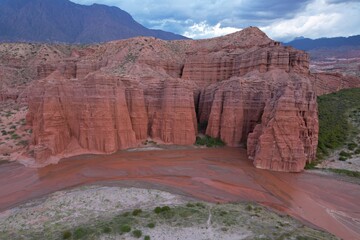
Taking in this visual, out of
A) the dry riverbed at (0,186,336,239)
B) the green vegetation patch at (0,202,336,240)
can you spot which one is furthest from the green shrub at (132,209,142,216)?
the green vegetation patch at (0,202,336,240)

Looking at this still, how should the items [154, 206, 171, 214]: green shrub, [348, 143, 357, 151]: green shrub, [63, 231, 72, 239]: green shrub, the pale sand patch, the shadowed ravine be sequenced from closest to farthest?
[63, 231, 72, 239]: green shrub
the pale sand patch
[154, 206, 171, 214]: green shrub
the shadowed ravine
[348, 143, 357, 151]: green shrub

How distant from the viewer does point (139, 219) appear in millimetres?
16125

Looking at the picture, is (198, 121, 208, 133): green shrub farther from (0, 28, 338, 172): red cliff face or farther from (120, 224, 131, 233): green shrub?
(120, 224, 131, 233): green shrub

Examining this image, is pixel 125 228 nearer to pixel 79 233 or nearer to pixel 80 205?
pixel 79 233

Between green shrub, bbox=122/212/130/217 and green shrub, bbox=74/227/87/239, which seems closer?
green shrub, bbox=74/227/87/239

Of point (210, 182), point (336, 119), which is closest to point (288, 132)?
point (210, 182)

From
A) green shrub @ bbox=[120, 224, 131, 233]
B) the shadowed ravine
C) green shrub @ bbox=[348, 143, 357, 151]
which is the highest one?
green shrub @ bbox=[348, 143, 357, 151]

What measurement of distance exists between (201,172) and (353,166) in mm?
14447

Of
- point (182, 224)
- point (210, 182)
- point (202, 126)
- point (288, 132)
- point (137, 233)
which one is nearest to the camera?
point (137, 233)

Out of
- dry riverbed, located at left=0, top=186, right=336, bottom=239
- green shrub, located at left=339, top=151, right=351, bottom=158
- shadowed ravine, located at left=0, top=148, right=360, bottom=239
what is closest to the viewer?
dry riverbed, located at left=0, top=186, right=336, bottom=239

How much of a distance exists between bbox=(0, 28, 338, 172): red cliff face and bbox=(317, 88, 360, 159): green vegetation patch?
509cm

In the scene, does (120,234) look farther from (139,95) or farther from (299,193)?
(139,95)

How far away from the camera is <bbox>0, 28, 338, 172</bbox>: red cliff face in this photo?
87.4 ft

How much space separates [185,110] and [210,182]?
39.7ft
